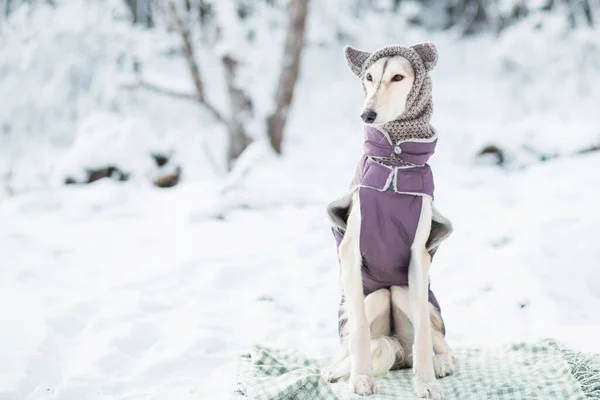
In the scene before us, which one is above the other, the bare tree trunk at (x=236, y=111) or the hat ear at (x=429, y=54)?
the hat ear at (x=429, y=54)

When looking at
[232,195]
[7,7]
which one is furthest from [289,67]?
[7,7]

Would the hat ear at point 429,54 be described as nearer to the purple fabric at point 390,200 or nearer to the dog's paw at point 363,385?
the purple fabric at point 390,200

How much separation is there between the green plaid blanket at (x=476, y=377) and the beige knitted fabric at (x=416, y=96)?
98cm

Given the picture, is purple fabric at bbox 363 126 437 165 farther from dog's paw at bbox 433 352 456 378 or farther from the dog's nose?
dog's paw at bbox 433 352 456 378

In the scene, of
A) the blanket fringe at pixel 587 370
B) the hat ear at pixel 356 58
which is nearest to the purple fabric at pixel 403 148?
the hat ear at pixel 356 58

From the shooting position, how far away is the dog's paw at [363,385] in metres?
2.04

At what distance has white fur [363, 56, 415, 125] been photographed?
2.01 meters

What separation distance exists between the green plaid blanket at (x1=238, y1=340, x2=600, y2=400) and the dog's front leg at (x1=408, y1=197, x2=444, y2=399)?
0.09m

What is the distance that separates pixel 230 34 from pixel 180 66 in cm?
758

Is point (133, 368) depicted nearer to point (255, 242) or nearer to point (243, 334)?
point (243, 334)

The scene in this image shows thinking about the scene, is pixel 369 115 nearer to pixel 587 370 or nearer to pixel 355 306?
pixel 355 306

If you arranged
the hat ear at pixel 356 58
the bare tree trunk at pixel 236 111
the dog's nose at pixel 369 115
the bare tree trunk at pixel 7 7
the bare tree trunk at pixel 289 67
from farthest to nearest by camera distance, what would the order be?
the bare tree trunk at pixel 7 7, the bare tree trunk at pixel 236 111, the bare tree trunk at pixel 289 67, the hat ear at pixel 356 58, the dog's nose at pixel 369 115

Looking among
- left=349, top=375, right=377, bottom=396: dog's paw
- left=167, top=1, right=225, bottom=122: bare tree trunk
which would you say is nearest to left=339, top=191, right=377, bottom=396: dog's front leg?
left=349, top=375, right=377, bottom=396: dog's paw

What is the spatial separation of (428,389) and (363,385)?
24 cm
